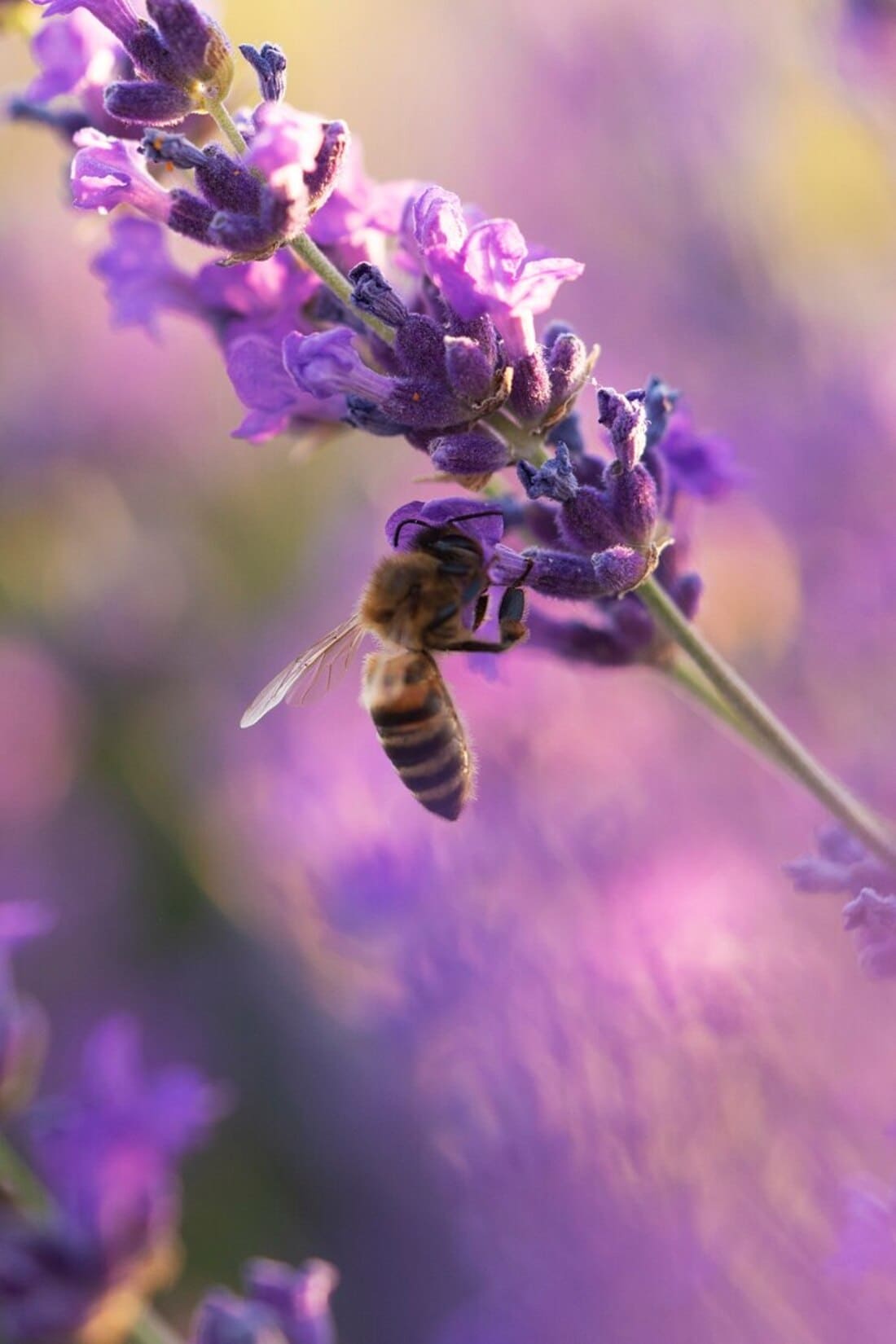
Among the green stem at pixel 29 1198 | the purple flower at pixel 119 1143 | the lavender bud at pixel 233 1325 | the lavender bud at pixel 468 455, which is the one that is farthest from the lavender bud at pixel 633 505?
the purple flower at pixel 119 1143

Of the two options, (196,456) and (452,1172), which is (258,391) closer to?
(452,1172)

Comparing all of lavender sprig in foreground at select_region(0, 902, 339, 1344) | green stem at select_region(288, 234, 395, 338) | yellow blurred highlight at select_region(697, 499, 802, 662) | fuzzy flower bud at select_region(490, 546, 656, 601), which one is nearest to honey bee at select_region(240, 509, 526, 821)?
fuzzy flower bud at select_region(490, 546, 656, 601)

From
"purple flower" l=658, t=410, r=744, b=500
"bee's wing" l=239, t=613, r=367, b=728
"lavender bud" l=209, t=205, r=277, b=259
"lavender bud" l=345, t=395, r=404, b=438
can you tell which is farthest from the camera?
"bee's wing" l=239, t=613, r=367, b=728

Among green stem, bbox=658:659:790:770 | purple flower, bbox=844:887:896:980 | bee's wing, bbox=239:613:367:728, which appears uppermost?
green stem, bbox=658:659:790:770

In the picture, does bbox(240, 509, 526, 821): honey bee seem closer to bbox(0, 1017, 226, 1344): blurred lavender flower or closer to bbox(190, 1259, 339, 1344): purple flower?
bbox(190, 1259, 339, 1344): purple flower

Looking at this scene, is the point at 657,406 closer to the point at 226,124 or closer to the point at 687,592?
the point at 687,592

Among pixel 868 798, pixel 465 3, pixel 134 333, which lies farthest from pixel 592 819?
pixel 465 3
